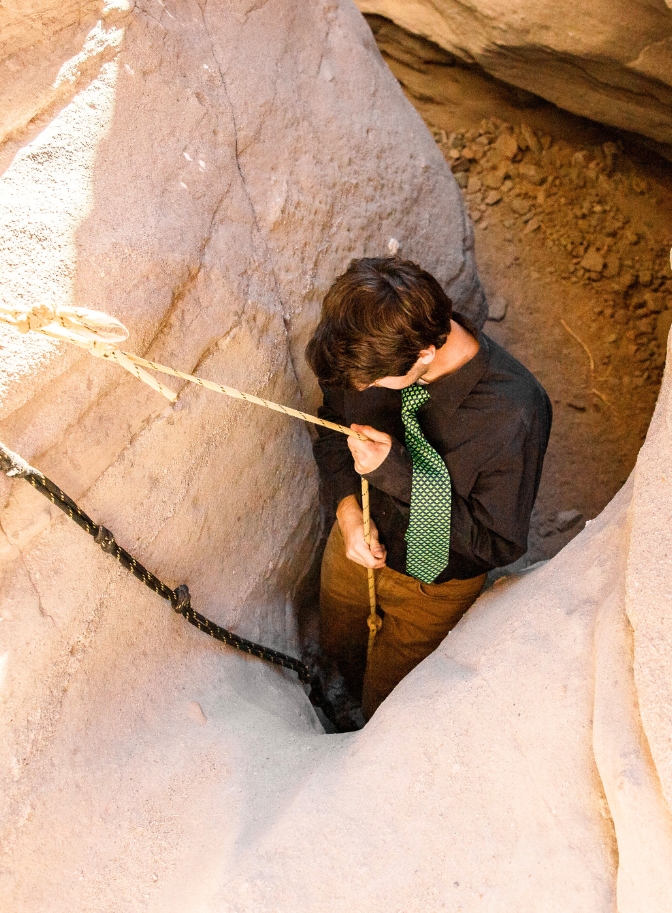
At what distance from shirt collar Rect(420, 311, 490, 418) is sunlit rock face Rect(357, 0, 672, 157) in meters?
1.29

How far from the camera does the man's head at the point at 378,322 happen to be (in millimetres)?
1732

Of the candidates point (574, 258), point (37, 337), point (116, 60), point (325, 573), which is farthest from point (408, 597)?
point (574, 258)

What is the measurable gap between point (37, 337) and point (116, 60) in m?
0.68

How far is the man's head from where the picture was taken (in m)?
1.73

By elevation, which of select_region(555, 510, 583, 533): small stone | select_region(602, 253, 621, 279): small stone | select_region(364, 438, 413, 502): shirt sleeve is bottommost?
select_region(555, 510, 583, 533): small stone

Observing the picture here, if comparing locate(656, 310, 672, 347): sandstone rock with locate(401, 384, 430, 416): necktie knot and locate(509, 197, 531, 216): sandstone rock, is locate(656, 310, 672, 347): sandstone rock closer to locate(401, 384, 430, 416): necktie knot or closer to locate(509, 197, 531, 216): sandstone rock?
locate(509, 197, 531, 216): sandstone rock

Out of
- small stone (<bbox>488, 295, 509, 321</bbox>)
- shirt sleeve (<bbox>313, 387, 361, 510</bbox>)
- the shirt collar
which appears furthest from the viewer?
small stone (<bbox>488, 295, 509, 321</bbox>)

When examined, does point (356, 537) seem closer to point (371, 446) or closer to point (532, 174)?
point (371, 446)

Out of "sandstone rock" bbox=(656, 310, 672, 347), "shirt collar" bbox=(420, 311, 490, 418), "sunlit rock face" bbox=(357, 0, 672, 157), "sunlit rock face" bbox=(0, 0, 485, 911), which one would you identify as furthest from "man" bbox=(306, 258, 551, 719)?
"sandstone rock" bbox=(656, 310, 672, 347)

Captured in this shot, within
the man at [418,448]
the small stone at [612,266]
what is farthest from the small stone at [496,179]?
the man at [418,448]

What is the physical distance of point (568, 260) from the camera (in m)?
3.74

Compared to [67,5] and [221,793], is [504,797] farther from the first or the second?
[67,5]

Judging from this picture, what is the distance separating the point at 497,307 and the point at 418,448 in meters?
1.74

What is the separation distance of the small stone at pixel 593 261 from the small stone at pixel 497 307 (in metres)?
0.43
